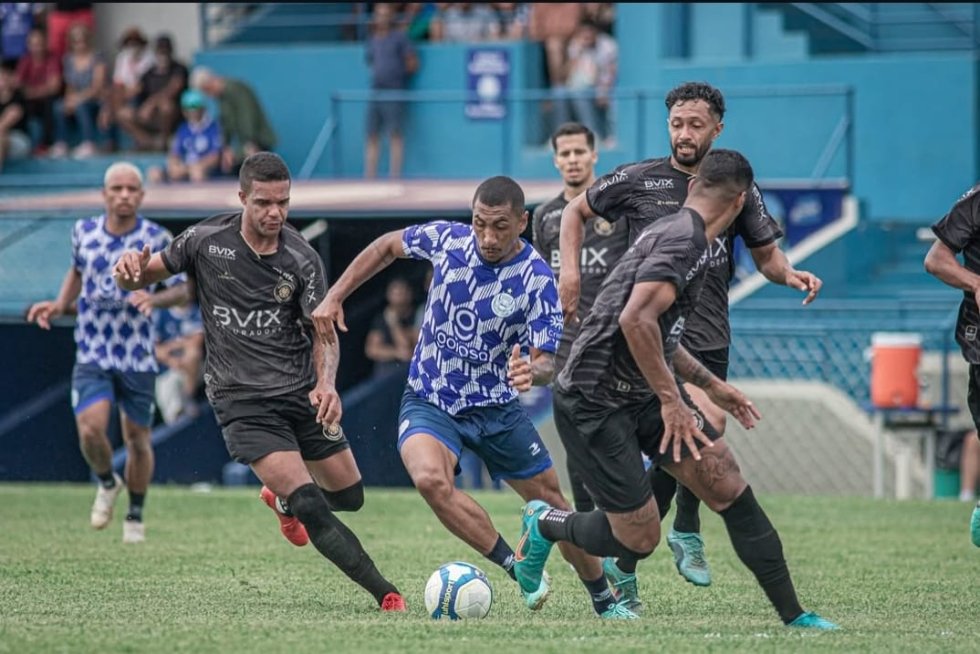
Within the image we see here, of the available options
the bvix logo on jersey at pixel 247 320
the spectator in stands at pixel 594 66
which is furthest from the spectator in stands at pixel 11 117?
the bvix logo on jersey at pixel 247 320

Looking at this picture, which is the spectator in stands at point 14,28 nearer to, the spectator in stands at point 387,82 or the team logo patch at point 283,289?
the spectator in stands at point 387,82

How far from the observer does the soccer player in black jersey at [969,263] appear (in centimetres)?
928

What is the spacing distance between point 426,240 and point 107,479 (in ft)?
16.4

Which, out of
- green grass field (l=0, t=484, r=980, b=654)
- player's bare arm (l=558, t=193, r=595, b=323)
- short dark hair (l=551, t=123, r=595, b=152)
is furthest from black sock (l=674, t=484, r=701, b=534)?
short dark hair (l=551, t=123, r=595, b=152)

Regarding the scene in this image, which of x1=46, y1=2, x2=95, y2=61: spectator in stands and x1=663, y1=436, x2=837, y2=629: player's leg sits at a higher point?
x1=46, y1=2, x2=95, y2=61: spectator in stands

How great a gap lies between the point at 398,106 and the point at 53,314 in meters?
11.6

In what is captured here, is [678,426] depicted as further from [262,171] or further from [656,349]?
[262,171]

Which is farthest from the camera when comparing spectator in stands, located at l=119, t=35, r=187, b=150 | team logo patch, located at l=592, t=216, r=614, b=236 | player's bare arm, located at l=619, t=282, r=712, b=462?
spectator in stands, located at l=119, t=35, r=187, b=150

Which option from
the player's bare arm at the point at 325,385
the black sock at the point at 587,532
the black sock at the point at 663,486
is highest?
the player's bare arm at the point at 325,385

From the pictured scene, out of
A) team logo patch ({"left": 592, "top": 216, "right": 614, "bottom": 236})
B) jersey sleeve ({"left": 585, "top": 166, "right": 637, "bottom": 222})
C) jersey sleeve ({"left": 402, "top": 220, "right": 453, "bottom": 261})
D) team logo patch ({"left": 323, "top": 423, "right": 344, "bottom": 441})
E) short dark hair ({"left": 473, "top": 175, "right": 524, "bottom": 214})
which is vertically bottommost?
team logo patch ({"left": 323, "top": 423, "right": 344, "bottom": 441})

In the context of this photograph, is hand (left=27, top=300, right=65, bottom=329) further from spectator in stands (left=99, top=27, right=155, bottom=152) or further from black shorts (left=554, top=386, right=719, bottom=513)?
spectator in stands (left=99, top=27, right=155, bottom=152)

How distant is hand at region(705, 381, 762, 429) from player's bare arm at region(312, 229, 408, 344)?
1.92 meters

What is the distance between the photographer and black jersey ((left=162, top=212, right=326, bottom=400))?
9.01 m

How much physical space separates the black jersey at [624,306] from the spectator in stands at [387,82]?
15.3m
